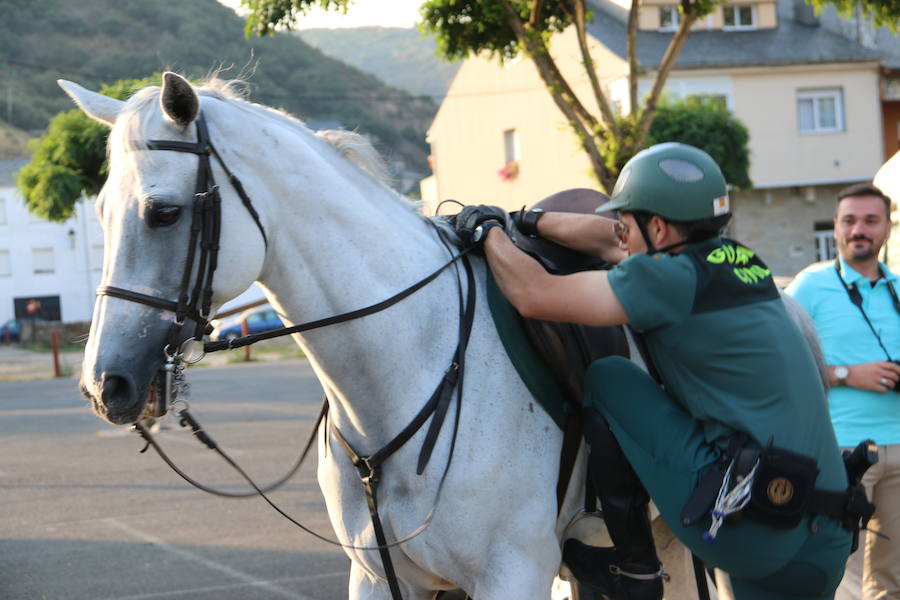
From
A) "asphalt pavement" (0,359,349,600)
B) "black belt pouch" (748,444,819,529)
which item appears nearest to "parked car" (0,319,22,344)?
"asphalt pavement" (0,359,349,600)

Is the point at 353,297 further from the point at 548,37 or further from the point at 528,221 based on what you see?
the point at 548,37

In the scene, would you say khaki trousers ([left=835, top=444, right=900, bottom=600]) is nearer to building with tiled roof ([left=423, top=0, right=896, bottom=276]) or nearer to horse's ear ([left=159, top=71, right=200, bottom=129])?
horse's ear ([left=159, top=71, right=200, bottom=129])

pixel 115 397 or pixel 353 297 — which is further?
pixel 353 297

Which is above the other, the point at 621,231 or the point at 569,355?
the point at 621,231

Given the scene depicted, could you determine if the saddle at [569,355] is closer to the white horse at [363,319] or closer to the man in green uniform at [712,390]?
the white horse at [363,319]

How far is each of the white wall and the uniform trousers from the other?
55580mm

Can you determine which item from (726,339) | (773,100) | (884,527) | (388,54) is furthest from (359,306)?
(388,54)

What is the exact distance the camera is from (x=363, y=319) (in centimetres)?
287

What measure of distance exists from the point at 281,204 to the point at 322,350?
1.47 feet

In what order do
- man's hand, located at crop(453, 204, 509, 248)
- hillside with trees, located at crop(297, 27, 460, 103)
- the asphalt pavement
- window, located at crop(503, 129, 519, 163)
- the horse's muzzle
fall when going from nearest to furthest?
the horse's muzzle, man's hand, located at crop(453, 204, 509, 248), the asphalt pavement, window, located at crop(503, 129, 519, 163), hillside with trees, located at crop(297, 27, 460, 103)

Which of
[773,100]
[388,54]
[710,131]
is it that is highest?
[388,54]

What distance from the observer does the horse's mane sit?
259 centimetres

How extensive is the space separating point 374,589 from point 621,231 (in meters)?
1.40

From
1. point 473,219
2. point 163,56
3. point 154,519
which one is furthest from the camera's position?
point 163,56
